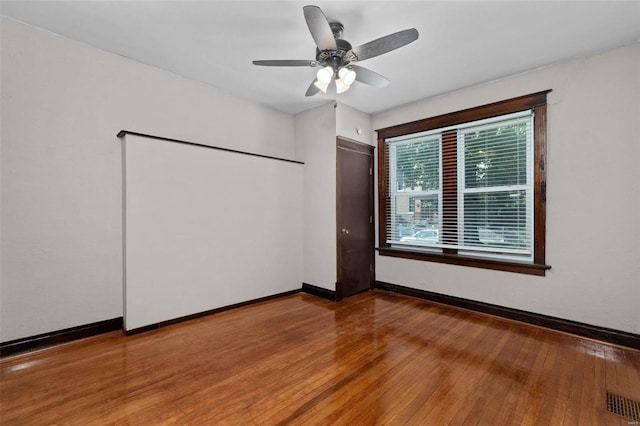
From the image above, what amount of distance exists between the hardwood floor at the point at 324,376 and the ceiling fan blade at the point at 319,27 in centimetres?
267

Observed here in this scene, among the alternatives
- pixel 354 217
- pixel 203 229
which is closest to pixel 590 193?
pixel 354 217

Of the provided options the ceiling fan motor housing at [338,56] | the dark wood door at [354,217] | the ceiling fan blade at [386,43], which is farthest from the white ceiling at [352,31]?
the dark wood door at [354,217]

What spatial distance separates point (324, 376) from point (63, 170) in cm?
314

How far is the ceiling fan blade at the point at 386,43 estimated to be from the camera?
2041mm

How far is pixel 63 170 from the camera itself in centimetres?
272

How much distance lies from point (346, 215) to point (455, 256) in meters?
1.66

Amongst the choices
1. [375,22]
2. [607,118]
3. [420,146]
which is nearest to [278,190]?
[420,146]

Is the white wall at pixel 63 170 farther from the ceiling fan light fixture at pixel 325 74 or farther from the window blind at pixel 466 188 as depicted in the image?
the window blind at pixel 466 188

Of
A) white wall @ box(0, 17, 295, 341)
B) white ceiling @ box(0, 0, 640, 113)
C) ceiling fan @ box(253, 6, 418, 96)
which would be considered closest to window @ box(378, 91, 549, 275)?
white ceiling @ box(0, 0, 640, 113)

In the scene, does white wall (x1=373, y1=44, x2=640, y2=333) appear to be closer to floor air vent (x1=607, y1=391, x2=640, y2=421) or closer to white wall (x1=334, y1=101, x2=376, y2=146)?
floor air vent (x1=607, y1=391, x2=640, y2=421)

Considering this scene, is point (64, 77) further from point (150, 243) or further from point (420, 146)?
point (420, 146)

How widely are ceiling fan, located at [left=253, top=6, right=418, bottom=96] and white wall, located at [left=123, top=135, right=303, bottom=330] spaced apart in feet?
5.46

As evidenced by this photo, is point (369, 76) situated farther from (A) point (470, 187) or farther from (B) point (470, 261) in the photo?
(B) point (470, 261)

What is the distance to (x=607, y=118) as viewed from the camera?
2.85m
